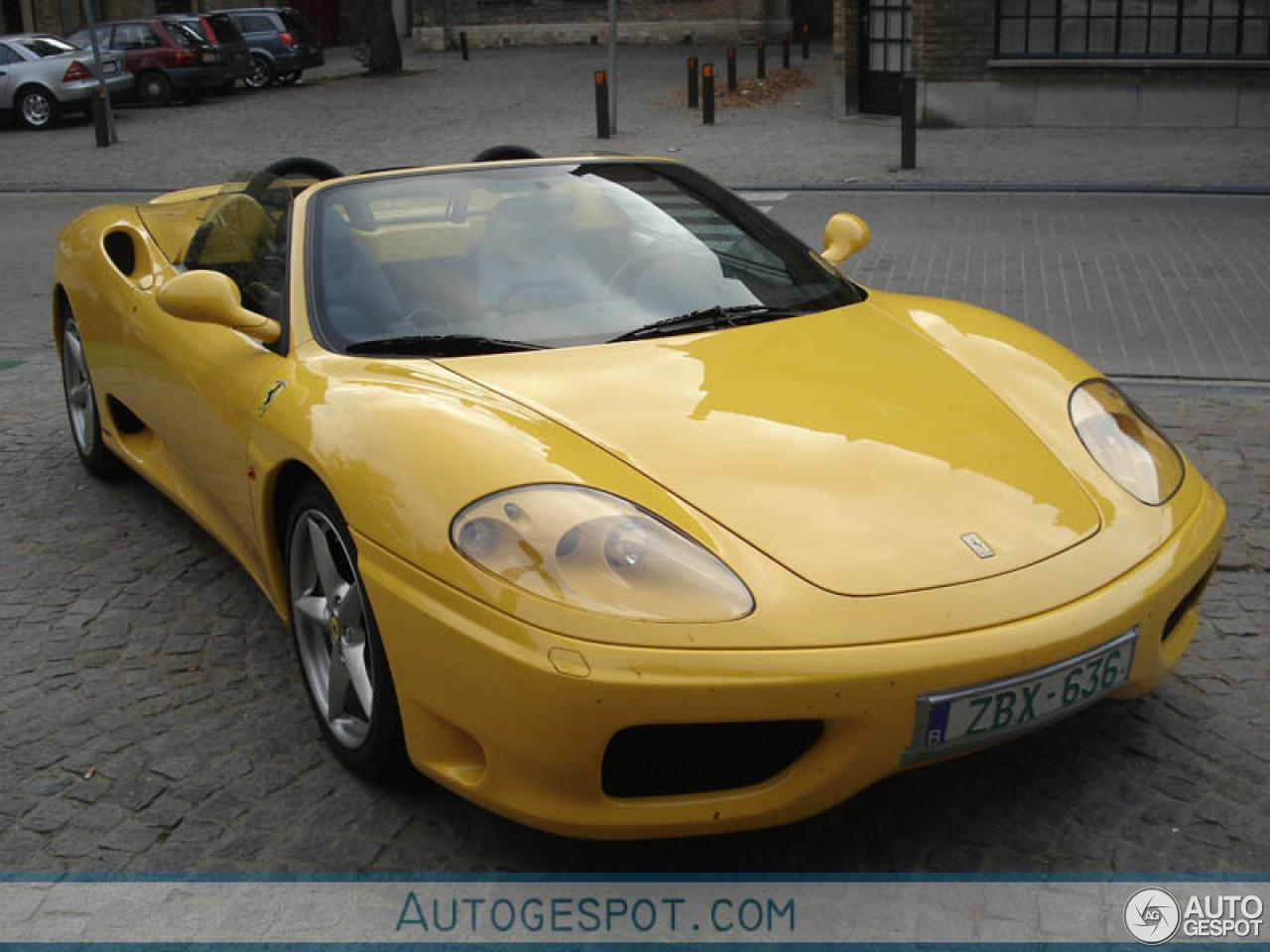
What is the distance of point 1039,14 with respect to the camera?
17.7 metres

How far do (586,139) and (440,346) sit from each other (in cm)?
1653

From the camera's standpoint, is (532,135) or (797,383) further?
(532,135)

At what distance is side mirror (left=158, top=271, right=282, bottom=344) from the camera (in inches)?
145

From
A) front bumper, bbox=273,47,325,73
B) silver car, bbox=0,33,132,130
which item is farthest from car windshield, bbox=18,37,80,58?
front bumper, bbox=273,47,325,73

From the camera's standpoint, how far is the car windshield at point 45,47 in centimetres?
2475

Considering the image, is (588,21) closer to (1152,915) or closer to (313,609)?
(313,609)

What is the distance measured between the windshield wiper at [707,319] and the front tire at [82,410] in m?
2.54

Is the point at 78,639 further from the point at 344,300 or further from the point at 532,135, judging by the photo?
the point at 532,135

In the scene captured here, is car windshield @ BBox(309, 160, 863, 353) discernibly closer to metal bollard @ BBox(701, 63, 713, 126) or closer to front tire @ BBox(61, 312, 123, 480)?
front tire @ BBox(61, 312, 123, 480)

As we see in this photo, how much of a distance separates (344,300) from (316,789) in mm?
1231

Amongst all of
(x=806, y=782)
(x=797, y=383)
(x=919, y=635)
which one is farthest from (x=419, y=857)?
(x=797, y=383)

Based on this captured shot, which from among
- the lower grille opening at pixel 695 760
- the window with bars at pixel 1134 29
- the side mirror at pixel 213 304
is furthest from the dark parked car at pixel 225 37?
the lower grille opening at pixel 695 760

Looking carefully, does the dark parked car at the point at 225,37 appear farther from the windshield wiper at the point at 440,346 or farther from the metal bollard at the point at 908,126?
the windshield wiper at the point at 440,346

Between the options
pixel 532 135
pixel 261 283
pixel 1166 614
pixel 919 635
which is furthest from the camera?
pixel 532 135
